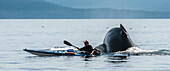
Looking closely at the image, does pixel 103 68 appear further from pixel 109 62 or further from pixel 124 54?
pixel 124 54

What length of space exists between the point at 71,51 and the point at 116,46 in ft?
13.3

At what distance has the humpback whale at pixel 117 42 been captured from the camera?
121 feet

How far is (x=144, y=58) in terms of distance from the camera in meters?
33.5

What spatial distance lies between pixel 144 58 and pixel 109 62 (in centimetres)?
376

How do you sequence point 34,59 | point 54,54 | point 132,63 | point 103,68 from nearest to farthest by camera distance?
1. point 103,68
2. point 132,63
3. point 34,59
4. point 54,54

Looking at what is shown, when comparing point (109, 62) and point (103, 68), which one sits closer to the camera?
point (103, 68)

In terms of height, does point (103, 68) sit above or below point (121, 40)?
below

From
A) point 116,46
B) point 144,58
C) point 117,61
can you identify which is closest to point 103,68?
point 117,61

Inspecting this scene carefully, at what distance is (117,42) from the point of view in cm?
3734

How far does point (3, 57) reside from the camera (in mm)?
34906

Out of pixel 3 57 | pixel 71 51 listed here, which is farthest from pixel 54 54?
pixel 3 57

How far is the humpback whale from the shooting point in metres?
36.8

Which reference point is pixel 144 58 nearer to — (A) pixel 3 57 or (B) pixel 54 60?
(B) pixel 54 60

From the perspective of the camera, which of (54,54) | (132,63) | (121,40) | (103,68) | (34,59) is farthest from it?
(121,40)
